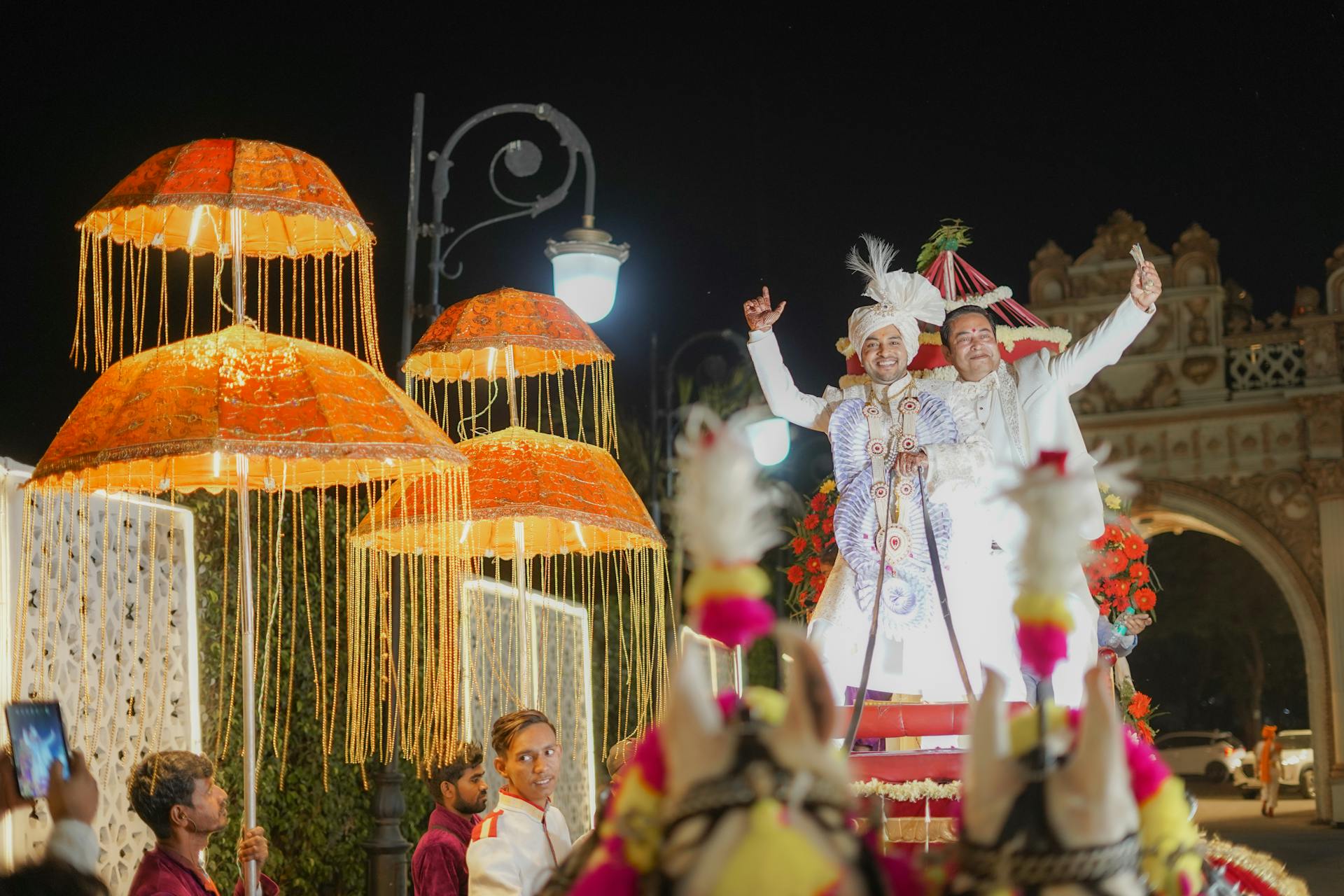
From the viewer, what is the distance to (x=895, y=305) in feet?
18.3

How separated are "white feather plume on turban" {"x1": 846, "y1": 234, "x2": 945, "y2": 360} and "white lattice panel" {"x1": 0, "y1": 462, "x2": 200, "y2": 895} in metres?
2.90

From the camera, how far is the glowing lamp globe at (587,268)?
8.62 m

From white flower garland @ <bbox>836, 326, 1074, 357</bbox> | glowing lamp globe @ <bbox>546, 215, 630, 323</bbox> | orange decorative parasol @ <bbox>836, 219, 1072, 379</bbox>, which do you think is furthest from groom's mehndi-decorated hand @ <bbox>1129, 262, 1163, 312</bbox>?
glowing lamp globe @ <bbox>546, 215, 630, 323</bbox>

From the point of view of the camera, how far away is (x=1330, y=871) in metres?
13.9

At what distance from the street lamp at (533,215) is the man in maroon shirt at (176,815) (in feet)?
11.8

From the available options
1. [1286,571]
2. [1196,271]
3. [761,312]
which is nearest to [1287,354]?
[1196,271]

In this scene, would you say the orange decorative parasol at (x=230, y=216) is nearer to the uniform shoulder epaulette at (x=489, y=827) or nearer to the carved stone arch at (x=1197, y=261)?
the uniform shoulder epaulette at (x=489, y=827)

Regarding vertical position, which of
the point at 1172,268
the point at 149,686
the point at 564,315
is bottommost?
the point at 149,686

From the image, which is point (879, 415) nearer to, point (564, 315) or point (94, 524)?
point (564, 315)

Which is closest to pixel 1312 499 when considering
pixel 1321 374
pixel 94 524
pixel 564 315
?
pixel 1321 374

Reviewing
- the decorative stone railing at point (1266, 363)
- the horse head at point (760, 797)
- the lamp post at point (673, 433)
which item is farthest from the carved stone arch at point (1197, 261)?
the horse head at point (760, 797)

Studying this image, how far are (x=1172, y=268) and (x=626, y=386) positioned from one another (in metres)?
8.18

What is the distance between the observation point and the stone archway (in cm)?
2019

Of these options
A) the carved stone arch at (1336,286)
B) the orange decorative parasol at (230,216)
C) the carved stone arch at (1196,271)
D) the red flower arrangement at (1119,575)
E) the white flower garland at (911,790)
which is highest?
the carved stone arch at (1196,271)
